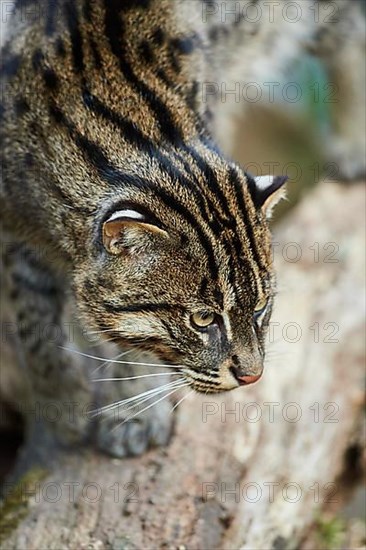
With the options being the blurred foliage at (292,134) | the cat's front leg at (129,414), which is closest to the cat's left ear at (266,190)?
the cat's front leg at (129,414)

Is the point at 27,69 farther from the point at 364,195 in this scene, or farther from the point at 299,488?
the point at 364,195

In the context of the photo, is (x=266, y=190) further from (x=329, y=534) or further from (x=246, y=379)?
Result: (x=329, y=534)

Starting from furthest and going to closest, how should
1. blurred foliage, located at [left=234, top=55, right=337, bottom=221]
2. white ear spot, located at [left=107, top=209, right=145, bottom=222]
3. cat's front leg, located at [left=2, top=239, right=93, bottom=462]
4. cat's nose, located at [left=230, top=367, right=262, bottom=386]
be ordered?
1. blurred foliage, located at [left=234, top=55, right=337, bottom=221]
2. cat's front leg, located at [left=2, top=239, right=93, bottom=462]
3. cat's nose, located at [left=230, top=367, right=262, bottom=386]
4. white ear spot, located at [left=107, top=209, right=145, bottom=222]

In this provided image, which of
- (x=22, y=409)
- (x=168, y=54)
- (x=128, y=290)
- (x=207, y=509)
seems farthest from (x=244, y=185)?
(x=22, y=409)

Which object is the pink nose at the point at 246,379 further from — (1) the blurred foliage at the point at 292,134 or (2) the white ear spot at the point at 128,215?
(1) the blurred foliage at the point at 292,134

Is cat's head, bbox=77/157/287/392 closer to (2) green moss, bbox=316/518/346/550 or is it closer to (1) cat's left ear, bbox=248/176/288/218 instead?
(1) cat's left ear, bbox=248/176/288/218

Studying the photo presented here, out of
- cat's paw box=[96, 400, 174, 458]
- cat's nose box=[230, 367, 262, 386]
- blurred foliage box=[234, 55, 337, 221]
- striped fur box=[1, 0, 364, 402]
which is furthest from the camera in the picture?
blurred foliage box=[234, 55, 337, 221]

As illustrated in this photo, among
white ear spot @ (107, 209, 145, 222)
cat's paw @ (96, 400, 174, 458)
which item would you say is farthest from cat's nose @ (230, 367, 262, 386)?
cat's paw @ (96, 400, 174, 458)
